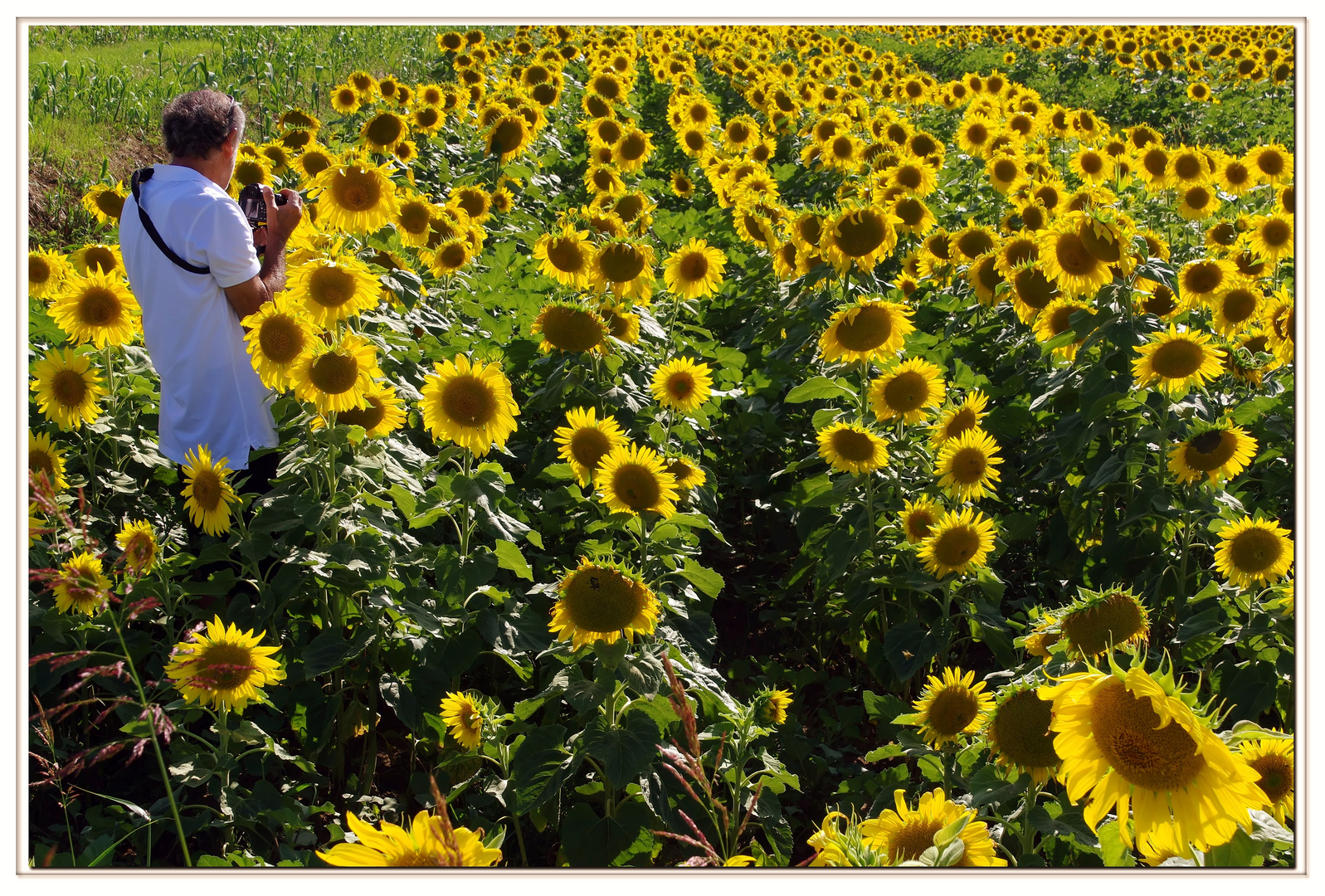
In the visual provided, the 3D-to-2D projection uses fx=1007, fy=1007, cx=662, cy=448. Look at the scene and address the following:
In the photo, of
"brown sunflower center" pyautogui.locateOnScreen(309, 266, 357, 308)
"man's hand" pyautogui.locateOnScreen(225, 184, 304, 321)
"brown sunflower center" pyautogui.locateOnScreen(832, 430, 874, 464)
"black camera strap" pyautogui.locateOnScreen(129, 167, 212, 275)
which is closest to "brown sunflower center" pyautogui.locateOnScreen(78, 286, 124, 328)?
"black camera strap" pyautogui.locateOnScreen(129, 167, 212, 275)

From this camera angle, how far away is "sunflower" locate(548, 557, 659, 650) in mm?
2445

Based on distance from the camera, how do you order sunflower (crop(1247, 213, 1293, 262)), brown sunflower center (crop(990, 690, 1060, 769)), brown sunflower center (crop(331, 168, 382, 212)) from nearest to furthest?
brown sunflower center (crop(990, 690, 1060, 769))
brown sunflower center (crop(331, 168, 382, 212))
sunflower (crop(1247, 213, 1293, 262))

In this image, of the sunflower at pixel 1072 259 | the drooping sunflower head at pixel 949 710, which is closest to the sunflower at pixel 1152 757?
the drooping sunflower head at pixel 949 710

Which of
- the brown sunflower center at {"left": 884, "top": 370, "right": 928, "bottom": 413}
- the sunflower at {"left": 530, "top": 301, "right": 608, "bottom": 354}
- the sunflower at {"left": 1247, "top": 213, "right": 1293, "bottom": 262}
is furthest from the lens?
the sunflower at {"left": 1247, "top": 213, "right": 1293, "bottom": 262}

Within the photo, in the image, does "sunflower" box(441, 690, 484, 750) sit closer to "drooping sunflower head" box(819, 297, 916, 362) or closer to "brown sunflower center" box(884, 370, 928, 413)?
"brown sunflower center" box(884, 370, 928, 413)

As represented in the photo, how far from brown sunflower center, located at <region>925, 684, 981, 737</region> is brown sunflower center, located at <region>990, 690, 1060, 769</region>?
0.37 metres

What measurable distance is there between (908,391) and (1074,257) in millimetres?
1024

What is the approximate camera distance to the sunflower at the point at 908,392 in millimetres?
3629

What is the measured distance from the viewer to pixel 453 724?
2695mm

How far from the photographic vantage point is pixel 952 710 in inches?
95.7

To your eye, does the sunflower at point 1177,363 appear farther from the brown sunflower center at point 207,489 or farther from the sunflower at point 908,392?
the brown sunflower center at point 207,489

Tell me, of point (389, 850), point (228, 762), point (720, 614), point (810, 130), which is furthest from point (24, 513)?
point (810, 130)

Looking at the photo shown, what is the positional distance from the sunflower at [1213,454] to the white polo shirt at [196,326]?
3.09m

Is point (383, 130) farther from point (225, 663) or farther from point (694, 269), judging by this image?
point (225, 663)
